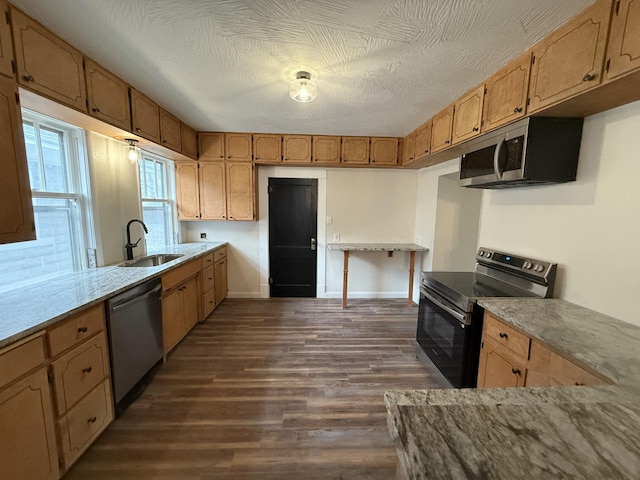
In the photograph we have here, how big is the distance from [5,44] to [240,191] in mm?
2569

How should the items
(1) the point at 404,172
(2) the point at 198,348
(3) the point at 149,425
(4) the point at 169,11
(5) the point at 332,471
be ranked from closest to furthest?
(4) the point at 169,11
(5) the point at 332,471
(3) the point at 149,425
(2) the point at 198,348
(1) the point at 404,172

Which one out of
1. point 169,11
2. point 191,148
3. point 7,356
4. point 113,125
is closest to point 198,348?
point 7,356

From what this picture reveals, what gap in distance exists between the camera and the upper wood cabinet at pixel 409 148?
11.2 ft

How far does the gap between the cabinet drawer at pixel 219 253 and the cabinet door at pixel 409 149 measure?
9.65 feet

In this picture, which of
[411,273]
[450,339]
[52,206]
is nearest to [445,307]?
[450,339]

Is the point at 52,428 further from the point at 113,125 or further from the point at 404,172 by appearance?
the point at 404,172

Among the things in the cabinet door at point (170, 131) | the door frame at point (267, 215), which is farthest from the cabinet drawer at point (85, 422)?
the door frame at point (267, 215)

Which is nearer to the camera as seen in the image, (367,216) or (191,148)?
(191,148)

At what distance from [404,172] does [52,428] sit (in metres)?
4.47

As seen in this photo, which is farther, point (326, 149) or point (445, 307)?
point (326, 149)

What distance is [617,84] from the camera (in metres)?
1.26

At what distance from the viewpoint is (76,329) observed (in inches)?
57.4

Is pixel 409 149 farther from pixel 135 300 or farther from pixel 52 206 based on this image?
pixel 52 206

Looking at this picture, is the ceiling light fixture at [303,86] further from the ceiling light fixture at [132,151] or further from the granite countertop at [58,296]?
the granite countertop at [58,296]
